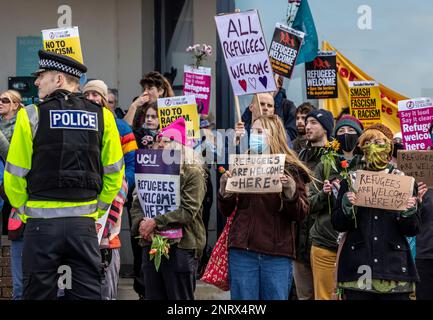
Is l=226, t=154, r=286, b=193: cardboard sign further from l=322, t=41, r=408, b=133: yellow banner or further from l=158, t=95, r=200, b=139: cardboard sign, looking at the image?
l=322, t=41, r=408, b=133: yellow banner

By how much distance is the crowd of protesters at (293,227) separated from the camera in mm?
7672

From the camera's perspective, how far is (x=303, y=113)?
10.9 metres

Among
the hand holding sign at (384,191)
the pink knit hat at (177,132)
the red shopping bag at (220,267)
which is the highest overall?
the pink knit hat at (177,132)

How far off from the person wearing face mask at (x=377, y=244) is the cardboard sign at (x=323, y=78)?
4.27 m

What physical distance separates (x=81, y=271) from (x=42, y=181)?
704 mm

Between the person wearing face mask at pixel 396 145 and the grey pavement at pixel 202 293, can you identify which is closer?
the person wearing face mask at pixel 396 145

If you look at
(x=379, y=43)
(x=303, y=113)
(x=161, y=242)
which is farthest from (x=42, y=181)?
(x=379, y=43)

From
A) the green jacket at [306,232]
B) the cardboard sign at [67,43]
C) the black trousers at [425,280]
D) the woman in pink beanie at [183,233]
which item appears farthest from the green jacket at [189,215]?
the cardboard sign at [67,43]

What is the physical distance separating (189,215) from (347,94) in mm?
4498

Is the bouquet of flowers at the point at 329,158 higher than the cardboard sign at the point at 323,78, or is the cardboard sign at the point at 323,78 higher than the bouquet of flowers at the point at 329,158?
the cardboard sign at the point at 323,78

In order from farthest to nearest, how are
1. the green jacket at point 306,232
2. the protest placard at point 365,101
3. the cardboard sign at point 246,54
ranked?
1. the protest placard at point 365,101
2. the cardboard sign at point 246,54
3. the green jacket at point 306,232

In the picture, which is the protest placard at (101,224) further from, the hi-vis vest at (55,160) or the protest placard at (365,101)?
the protest placard at (365,101)

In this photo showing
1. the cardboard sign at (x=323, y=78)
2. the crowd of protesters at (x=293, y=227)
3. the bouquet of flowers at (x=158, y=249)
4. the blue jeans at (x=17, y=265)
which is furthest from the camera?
the cardboard sign at (x=323, y=78)

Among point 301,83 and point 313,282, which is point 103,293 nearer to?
point 313,282
